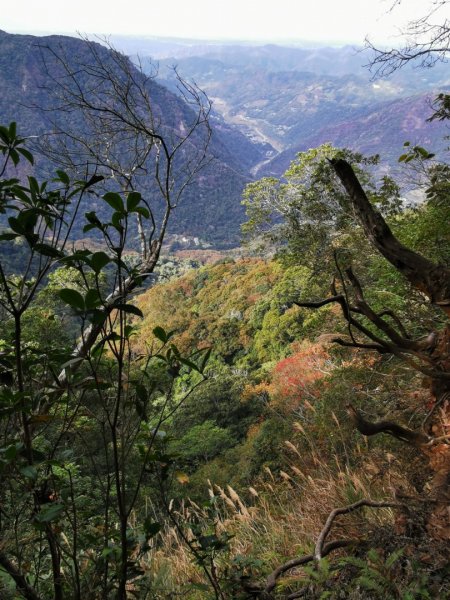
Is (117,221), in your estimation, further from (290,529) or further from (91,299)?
(290,529)

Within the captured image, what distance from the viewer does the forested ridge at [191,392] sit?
103cm

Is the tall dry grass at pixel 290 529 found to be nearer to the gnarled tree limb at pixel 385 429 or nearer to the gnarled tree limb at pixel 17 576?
the gnarled tree limb at pixel 385 429

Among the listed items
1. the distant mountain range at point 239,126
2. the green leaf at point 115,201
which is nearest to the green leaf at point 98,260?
the green leaf at point 115,201

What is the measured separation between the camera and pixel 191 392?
384cm

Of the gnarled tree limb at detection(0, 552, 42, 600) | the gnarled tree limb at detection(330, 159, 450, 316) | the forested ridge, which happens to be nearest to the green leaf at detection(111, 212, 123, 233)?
the forested ridge

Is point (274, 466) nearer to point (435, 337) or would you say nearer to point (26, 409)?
point (435, 337)

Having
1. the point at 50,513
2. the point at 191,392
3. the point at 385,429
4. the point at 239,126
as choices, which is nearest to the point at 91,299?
the point at 50,513

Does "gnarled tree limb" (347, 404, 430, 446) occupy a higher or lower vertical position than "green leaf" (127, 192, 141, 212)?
lower

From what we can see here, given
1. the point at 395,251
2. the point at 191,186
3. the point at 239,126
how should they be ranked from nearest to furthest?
the point at 395,251 → the point at 191,186 → the point at 239,126

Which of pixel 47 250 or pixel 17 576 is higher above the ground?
pixel 47 250

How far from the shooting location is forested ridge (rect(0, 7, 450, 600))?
3.36ft

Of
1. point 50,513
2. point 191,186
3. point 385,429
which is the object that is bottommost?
point 385,429

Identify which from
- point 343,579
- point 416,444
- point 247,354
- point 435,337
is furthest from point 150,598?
point 247,354

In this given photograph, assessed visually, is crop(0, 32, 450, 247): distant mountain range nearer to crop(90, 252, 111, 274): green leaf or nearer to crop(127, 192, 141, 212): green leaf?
crop(127, 192, 141, 212): green leaf
